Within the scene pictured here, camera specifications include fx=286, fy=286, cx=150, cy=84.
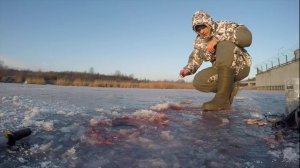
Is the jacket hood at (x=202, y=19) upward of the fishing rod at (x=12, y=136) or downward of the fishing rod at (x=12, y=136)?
upward

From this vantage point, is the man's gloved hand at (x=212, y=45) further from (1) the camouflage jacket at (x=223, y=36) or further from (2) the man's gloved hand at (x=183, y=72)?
(2) the man's gloved hand at (x=183, y=72)

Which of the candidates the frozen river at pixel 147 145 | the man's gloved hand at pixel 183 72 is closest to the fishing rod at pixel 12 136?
the frozen river at pixel 147 145

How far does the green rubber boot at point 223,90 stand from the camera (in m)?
4.64

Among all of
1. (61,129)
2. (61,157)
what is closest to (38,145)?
(61,157)

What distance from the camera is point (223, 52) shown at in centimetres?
461

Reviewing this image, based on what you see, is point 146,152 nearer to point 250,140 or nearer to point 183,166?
point 183,166

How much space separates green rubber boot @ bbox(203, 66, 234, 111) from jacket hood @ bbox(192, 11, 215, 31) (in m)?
0.76

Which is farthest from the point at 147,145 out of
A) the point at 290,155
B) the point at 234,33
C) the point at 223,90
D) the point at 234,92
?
the point at 234,92

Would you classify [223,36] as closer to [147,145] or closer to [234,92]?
[234,92]

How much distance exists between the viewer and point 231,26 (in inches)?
184

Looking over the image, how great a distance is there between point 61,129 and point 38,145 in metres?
0.73

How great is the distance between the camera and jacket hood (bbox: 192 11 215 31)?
459 centimetres

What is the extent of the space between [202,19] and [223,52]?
2.06 ft

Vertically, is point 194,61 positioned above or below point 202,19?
below
